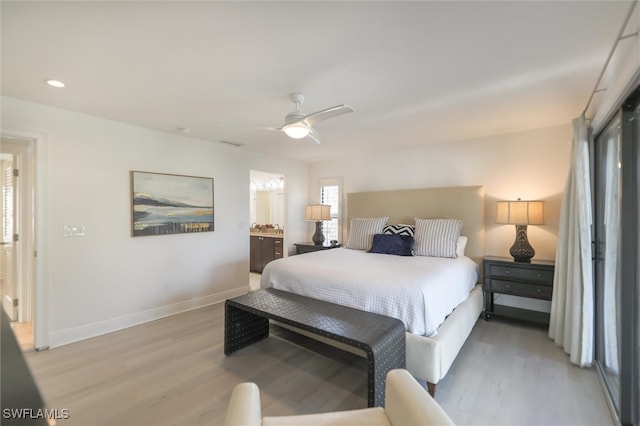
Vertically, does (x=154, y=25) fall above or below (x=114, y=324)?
above

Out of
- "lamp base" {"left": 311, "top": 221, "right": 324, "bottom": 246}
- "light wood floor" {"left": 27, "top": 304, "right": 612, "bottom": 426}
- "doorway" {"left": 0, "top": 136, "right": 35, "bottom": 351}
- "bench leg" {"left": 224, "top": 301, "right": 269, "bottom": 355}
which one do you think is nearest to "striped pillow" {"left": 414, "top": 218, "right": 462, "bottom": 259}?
"light wood floor" {"left": 27, "top": 304, "right": 612, "bottom": 426}

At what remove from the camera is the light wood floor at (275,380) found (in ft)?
6.55

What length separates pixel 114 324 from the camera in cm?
332

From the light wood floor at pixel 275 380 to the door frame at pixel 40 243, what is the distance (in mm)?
225

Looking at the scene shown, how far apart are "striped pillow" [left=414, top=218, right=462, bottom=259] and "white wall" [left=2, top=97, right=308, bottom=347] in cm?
278

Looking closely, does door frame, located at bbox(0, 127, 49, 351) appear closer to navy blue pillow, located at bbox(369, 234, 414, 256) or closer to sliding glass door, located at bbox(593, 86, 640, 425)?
navy blue pillow, located at bbox(369, 234, 414, 256)

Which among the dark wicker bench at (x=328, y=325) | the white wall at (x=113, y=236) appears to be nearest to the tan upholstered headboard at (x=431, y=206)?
the white wall at (x=113, y=236)

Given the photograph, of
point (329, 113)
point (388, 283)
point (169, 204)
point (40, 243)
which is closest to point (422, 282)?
point (388, 283)

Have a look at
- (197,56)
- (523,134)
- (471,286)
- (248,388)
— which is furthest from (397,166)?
(248,388)

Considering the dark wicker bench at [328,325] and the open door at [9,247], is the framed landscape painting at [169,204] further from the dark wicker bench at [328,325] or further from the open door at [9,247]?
the dark wicker bench at [328,325]

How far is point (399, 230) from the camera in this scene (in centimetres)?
415

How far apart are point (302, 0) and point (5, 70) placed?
2310mm

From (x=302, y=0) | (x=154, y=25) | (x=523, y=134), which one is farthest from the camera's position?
(x=523, y=134)

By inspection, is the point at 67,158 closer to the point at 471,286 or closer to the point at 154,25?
the point at 154,25
